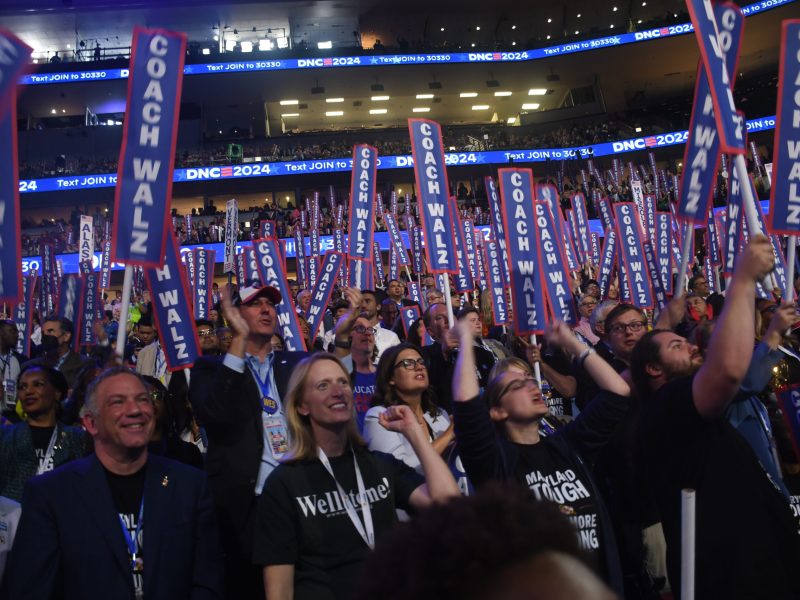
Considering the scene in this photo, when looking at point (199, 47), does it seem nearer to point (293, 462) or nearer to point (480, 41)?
point (480, 41)

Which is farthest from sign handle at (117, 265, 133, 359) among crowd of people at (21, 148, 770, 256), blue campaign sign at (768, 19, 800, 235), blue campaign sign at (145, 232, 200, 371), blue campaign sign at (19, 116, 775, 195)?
blue campaign sign at (19, 116, 775, 195)

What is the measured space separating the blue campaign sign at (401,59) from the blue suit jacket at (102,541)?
30929 mm

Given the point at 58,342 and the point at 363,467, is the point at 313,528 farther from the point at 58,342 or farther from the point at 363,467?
the point at 58,342

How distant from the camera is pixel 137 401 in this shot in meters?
2.57

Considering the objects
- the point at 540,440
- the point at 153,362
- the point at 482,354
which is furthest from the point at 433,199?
the point at 540,440

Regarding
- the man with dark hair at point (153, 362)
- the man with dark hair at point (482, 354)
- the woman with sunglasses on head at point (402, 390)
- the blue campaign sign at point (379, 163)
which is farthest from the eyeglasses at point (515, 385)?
the blue campaign sign at point (379, 163)

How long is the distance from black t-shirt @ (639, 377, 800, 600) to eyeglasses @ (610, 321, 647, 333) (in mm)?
1826

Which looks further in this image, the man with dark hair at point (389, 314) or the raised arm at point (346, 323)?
the man with dark hair at point (389, 314)

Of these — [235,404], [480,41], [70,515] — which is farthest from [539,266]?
[480,41]

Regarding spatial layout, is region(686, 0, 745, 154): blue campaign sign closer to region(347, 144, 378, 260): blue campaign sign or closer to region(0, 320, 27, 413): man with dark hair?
region(347, 144, 378, 260): blue campaign sign

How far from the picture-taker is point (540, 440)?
107 inches

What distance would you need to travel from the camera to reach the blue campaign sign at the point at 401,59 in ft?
100.0

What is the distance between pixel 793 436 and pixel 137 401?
9.60 ft

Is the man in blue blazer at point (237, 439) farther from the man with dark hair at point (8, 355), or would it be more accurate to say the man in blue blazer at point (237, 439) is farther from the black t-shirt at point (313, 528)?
the man with dark hair at point (8, 355)
